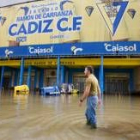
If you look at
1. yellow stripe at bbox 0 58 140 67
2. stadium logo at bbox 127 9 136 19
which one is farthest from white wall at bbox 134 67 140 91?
stadium logo at bbox 127 9 136 19

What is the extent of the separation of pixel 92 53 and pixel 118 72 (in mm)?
9188

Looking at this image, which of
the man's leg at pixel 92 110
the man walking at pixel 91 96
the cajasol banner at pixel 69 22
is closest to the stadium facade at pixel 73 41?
the cajasol banner at pixel 69 22

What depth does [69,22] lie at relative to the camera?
139 ft

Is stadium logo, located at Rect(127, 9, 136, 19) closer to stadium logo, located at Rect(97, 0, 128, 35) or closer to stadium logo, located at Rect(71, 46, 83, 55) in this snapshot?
stadium logo, located at Rect(97, 0, 128, 35)

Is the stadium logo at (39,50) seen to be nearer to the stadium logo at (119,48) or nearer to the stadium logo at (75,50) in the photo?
the stadium logo at (75,50)

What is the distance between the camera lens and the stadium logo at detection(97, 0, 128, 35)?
39.6 metres

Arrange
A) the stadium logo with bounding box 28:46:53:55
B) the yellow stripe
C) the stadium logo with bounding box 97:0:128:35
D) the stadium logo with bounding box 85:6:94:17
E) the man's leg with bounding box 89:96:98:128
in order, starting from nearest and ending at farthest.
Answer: the man's leg with bounding box 89:96:98:128 → the yellow stripe → the stadium logo with bounding box 97:0:128:35 → the stadium logo with bounding box 28:46:53:55 → the stadium logo with bounding box 85:6:94:17

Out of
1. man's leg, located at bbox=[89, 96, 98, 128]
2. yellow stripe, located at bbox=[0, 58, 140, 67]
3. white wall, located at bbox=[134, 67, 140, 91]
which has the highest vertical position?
yellow stripe, located at bbox=[0, 58, 140, 67]

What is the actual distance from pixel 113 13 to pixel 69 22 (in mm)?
6481

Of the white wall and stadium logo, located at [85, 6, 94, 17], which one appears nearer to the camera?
the white wall

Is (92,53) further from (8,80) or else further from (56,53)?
(8,80)

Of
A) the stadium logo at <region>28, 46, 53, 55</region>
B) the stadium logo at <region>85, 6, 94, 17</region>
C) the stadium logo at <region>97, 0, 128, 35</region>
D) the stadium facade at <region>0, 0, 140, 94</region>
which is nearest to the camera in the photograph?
the stadium facade at <region>0, 0, 140, 94</region>

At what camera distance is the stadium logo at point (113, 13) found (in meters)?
39.6

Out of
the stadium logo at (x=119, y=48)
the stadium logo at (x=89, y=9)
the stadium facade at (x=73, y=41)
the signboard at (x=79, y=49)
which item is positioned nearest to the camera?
the stadium logo at (x=119, y=48)
